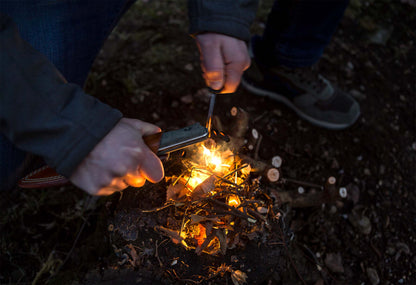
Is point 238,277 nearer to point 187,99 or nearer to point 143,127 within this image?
point 143,127

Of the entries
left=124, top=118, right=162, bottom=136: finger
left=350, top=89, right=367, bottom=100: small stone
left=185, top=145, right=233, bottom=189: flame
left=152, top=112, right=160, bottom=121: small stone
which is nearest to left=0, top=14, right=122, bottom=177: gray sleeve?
left=124, top=118, right=162, bottom=136: finger

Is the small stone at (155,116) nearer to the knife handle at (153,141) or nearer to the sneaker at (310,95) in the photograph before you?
the sneaker at (310,95)

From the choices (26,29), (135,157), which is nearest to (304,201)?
(135,157)

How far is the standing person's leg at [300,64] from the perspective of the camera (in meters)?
2.41

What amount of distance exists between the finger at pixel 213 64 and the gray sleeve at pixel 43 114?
29.3 inches

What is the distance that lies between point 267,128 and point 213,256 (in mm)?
1687

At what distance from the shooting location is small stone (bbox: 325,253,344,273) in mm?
2305

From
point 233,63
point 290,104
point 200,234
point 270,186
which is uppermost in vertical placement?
point 233,63

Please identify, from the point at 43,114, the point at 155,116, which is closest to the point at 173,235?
the point at 43,114

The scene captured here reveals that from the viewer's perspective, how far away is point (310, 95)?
287 cm

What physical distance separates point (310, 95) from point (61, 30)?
2508 mm

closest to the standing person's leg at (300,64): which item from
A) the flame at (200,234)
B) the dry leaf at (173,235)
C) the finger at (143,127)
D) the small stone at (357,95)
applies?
the small stone at (357,95)

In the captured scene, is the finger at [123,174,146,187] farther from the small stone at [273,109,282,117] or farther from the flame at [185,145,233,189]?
the small stone at [273,109,282,117]

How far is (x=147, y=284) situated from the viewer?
1.57 meters
